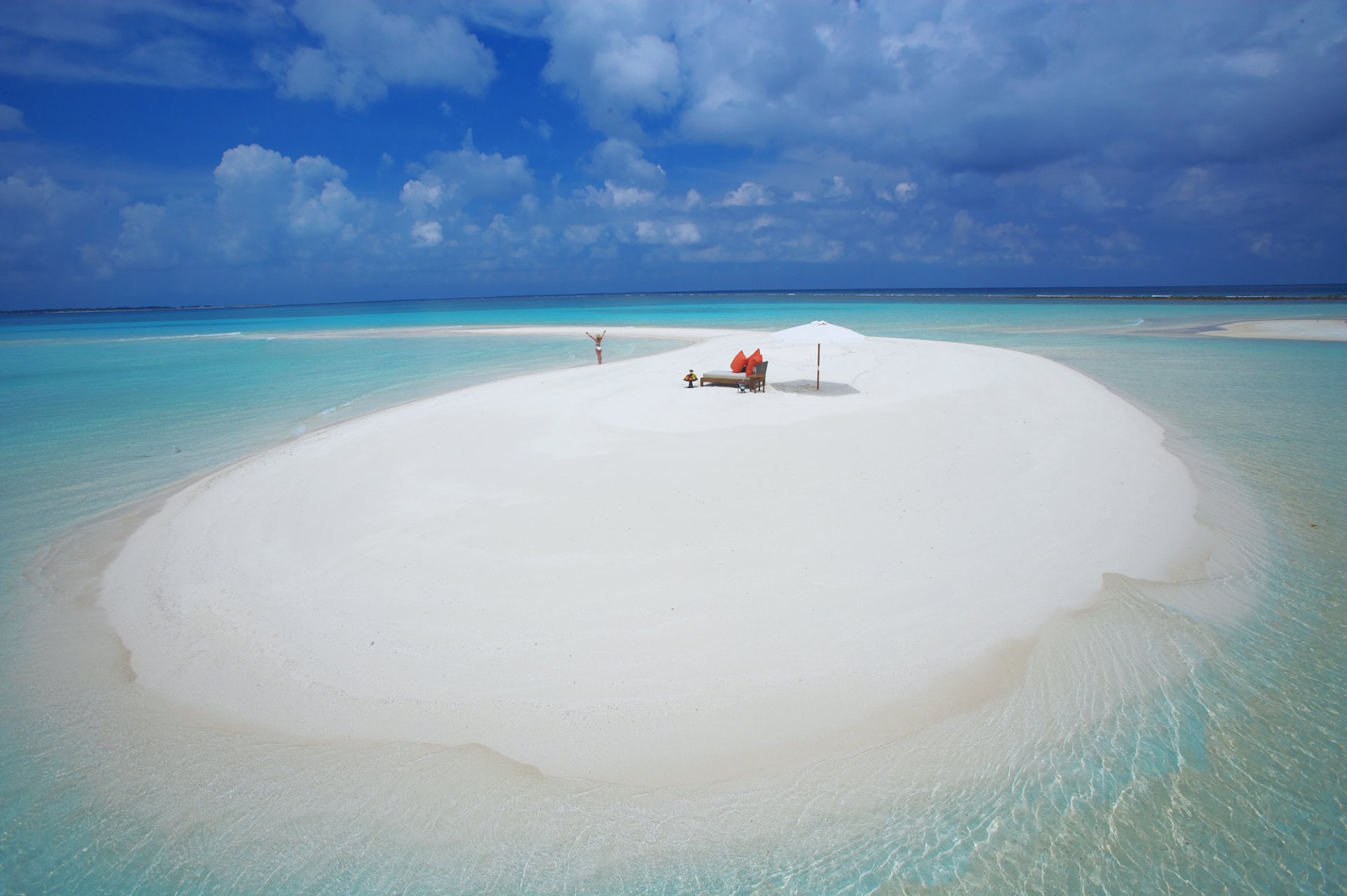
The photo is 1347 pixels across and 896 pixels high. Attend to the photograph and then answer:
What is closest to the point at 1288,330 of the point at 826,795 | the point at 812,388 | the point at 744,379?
the point at 812,388

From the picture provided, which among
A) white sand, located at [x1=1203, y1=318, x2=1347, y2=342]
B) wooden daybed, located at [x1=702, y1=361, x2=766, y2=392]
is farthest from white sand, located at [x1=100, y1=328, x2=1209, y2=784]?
white sand, located at [x1=1203, y1=318, x2=1347, y2=342]

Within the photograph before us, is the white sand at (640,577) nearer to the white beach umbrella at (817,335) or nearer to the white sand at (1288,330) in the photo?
the white beach umbrella at (817,335)

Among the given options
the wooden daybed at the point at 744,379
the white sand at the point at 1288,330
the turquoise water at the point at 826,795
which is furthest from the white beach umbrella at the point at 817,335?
the white sand at the point at 1288,330

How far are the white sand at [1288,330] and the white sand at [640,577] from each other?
28084 mm

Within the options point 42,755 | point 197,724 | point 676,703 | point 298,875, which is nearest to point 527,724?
point 676,703

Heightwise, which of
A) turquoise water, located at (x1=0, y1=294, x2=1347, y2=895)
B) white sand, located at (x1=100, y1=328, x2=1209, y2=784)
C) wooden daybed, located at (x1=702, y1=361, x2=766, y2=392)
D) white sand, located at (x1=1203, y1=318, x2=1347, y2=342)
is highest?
white sand, located at (x1=1203, y1=318, x2=1347, y2=342)

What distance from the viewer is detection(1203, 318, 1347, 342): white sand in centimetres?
2891

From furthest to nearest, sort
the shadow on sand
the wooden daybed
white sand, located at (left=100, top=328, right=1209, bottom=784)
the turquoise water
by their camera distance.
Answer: the shadow on sand
the wooden daybed
white sand, located at (left=100, top=328, right=1209, bottom=784)
the turquoise water

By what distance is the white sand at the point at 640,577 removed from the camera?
406 centimetres

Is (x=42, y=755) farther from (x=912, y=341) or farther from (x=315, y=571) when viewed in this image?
(x=912, y=341)

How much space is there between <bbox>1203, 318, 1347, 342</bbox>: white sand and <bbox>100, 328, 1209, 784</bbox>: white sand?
92.1 ft

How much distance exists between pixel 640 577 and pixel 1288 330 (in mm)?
41999

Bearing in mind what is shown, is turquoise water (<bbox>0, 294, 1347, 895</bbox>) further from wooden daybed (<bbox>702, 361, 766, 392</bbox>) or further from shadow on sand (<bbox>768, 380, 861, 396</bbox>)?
wooden daybed (<bbox>702, 361, 766, 392</bbox>)

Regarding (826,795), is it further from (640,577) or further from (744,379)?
(744,379)
